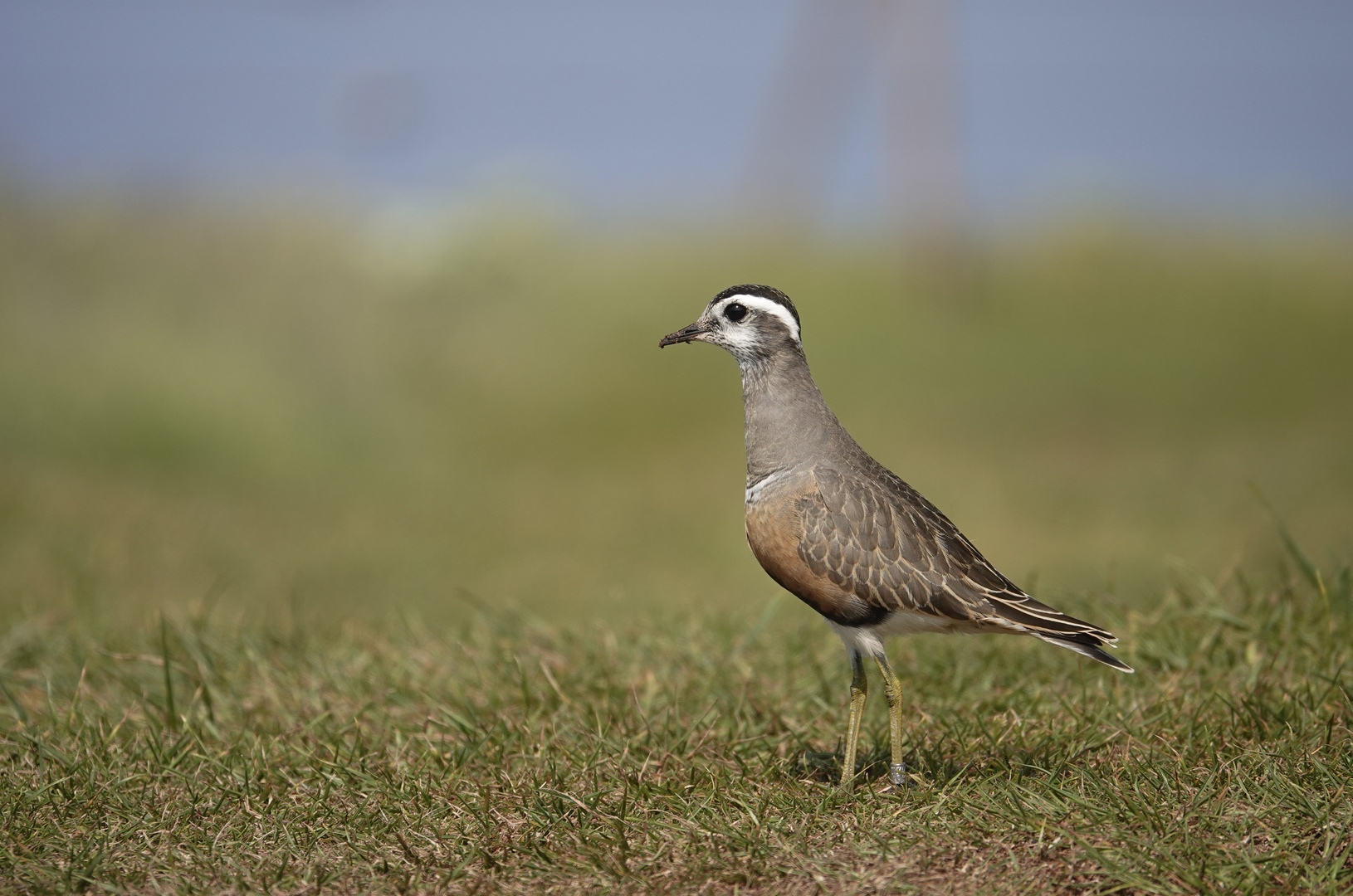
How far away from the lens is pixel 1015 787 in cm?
457

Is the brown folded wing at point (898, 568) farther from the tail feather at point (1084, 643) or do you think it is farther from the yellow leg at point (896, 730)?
the yellow leg at point (896, 730)

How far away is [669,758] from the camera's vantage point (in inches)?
204

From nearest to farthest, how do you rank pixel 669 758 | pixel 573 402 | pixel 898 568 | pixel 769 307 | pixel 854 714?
1. pixel 898 568
2. pixel 854 714
3. pixel 769 307
4. pixel 669 758
5. pixel 573 402

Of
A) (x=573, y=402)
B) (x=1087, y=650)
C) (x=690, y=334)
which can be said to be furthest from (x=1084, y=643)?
(x=573, y=402)

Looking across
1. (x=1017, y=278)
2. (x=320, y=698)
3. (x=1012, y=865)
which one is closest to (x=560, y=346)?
(x=1017, y=278)

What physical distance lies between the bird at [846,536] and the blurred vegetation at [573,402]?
8.57 feet

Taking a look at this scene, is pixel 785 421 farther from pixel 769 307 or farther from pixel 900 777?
pixel 900 777

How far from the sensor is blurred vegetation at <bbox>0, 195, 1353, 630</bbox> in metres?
10.4

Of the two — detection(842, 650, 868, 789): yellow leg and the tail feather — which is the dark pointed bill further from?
the tail feather

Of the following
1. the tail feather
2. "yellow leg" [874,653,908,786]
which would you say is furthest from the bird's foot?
the tail feather

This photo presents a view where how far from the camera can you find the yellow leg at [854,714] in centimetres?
480

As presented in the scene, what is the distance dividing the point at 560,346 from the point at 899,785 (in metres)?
12.4

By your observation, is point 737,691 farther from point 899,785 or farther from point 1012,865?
point 1012,865

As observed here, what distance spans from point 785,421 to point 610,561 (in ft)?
20.8
